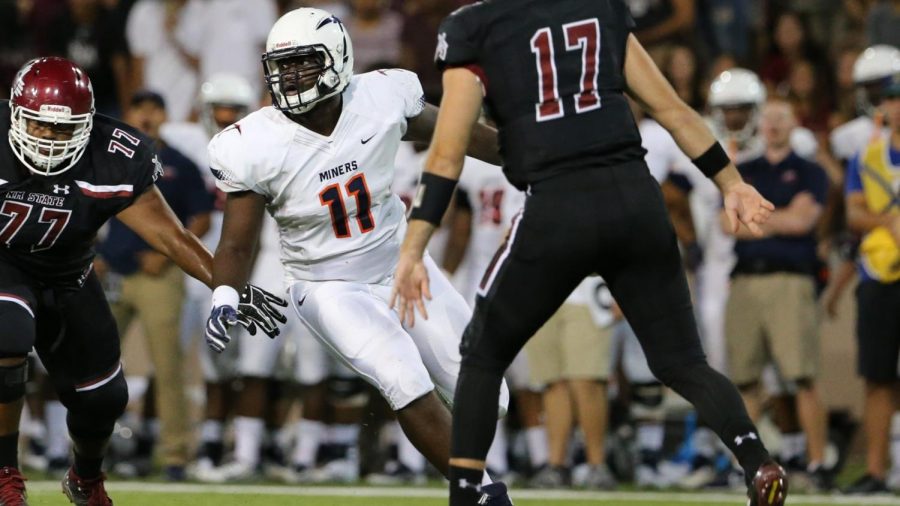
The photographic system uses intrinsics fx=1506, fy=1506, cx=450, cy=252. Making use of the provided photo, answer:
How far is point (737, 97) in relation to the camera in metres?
8.33

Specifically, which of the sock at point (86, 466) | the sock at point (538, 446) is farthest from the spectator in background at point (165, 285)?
the sock at point (86, 466)

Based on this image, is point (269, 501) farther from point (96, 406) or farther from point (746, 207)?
point (746, 207)

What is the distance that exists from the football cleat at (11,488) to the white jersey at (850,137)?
5.46 m

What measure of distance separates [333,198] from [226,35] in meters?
5.07

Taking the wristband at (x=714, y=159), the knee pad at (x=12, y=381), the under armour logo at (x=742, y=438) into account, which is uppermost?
the wristband at (x=714, y=159)

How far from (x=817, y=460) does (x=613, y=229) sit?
4.08 m

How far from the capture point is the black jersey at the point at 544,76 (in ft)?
14.1

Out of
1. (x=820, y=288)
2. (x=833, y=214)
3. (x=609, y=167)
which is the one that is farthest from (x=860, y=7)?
(x=609, y=167)

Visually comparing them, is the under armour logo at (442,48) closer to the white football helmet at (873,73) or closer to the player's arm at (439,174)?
the player's arm at (439,174)

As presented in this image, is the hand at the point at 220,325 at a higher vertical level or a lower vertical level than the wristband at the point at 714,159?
lower

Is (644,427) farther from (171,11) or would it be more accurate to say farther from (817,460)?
(171,11)

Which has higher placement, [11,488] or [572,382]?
[572,382]

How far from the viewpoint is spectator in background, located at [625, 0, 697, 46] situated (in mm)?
10250

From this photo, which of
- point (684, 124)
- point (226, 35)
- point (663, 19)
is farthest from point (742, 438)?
point (226, 35)
